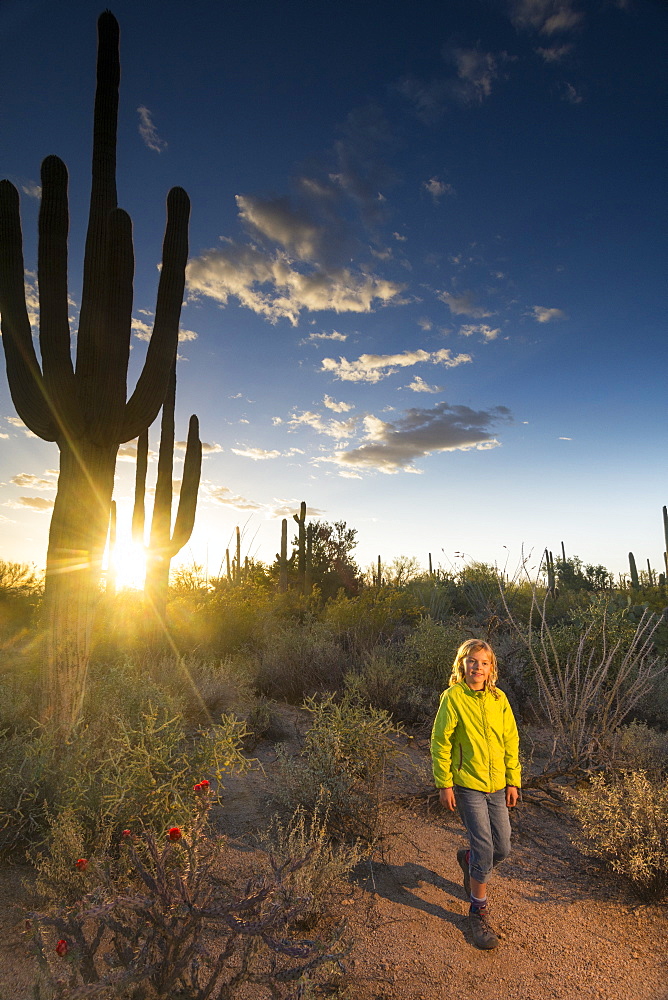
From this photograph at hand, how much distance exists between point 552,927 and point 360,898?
102cm

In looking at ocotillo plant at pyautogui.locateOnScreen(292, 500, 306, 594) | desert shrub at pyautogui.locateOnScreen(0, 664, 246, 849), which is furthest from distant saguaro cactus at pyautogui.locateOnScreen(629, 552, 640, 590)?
desert shrub at pyautogui.locateOnScreen(0, 664, 246, 849)

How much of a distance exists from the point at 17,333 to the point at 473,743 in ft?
20.7

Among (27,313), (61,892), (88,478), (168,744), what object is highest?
(27,313)

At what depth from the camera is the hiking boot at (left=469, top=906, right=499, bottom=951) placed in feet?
9.07

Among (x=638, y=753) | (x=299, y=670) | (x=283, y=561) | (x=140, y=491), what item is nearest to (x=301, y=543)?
(x=283, y=561)

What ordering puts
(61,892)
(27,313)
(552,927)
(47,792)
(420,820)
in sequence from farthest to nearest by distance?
(27,313)
(420,820)
(47,792)
(552,927)
(61,892)

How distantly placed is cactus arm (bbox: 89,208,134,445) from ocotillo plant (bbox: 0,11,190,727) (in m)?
0.01

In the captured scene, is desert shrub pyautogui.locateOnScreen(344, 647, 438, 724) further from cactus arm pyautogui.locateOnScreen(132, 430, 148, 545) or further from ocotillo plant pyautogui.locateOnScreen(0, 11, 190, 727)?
cactus arm pyautogui.locateOnScreen(132, 430, 148, 545)

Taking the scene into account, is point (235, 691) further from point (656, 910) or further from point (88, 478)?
point (656, 910)

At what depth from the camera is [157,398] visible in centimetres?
655

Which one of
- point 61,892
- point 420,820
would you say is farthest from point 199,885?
point 420,820

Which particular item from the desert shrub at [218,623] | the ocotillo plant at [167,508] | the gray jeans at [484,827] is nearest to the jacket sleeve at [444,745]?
the gray jeans at [484,827]

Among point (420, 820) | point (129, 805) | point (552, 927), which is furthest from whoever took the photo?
point (420, 820)

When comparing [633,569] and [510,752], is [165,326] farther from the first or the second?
[633,569]
